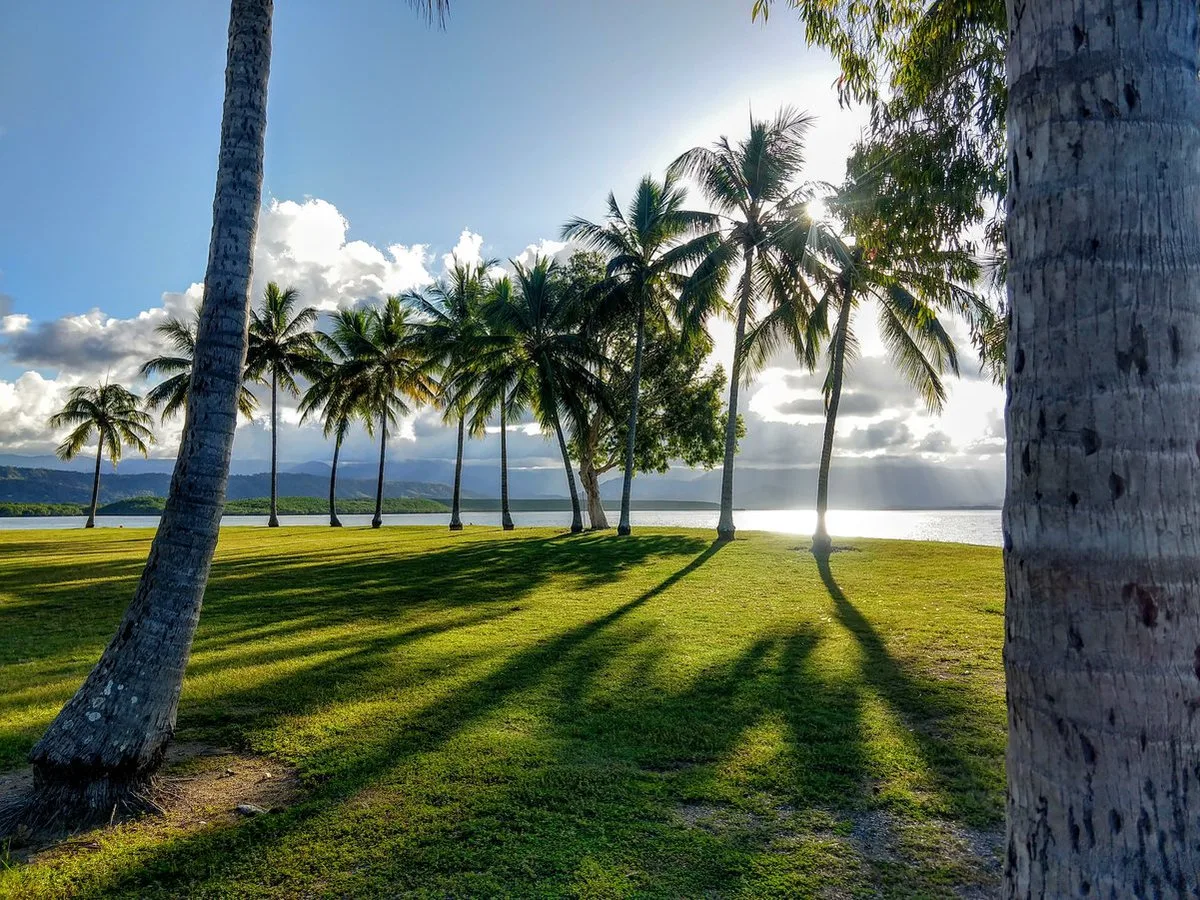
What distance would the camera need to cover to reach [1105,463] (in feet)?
5.35

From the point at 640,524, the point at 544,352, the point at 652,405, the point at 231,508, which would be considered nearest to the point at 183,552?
the point at 544,352

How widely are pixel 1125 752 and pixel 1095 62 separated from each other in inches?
69.5

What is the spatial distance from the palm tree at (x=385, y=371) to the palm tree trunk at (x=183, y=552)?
1220 inches

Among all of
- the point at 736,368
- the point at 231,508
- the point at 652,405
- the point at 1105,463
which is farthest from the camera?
the point at 231,508

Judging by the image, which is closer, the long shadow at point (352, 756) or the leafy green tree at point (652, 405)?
the long shadow at point (352, 756)

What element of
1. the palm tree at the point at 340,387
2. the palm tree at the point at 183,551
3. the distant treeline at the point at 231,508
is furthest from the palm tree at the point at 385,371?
the distant treeline at the point at 231,508

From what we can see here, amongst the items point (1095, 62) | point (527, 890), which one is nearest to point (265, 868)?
point (527, 890)

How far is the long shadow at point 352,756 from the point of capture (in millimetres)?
3197

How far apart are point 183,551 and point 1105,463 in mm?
4458

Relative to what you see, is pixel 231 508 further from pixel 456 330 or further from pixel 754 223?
pixel 754 223

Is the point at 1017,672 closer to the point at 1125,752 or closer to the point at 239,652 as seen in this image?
the point at 1125,752

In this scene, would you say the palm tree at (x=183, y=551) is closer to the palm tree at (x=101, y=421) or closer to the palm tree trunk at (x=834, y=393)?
the palm tree trunk at (x=834, y=393)

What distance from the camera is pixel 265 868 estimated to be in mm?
3164

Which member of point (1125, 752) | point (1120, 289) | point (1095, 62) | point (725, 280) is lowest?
point (1125, 752)
